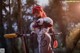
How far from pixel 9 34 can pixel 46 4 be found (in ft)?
1.10

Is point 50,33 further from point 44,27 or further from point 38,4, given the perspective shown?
point 38,4

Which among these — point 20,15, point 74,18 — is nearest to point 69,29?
point 74,18

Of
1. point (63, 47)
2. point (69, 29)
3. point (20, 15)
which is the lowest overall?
point (63, 47)

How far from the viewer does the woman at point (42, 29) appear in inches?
66.2

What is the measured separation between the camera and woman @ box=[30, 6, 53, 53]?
5.51 ft

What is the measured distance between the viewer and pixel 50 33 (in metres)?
1.68

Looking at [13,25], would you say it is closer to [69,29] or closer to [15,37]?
[15,37]

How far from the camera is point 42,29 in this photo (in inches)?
66.4

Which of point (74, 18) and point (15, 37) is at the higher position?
point (74, 18)

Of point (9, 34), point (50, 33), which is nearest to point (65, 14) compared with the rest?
point (50, 33)

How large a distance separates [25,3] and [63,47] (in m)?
0.41

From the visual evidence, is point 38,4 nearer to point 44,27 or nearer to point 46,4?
point 46,4

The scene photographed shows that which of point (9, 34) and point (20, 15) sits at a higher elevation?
point (20, 15)

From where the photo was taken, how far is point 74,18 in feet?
5.57
